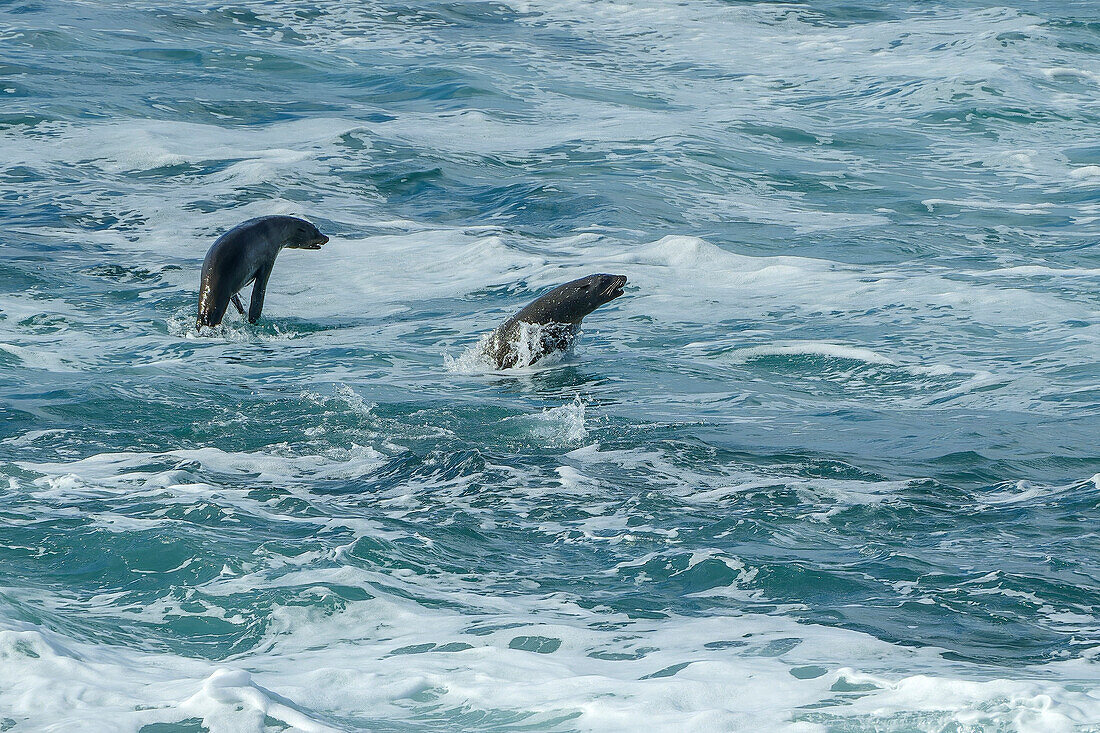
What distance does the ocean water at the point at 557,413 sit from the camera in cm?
503

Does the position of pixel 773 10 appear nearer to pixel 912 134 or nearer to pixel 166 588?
pixel 912 134

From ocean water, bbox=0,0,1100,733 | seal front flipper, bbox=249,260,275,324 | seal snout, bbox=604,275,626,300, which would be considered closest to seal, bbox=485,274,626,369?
seal snout, bbox=604,275,626,300

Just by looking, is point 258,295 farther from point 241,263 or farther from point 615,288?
point 615,288

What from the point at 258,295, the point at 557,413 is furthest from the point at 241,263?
the point at 557,413

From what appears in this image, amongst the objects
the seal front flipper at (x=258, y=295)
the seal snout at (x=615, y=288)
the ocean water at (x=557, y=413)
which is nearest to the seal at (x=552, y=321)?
the seal snout at (x=615, y=288)

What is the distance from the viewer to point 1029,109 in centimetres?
2269

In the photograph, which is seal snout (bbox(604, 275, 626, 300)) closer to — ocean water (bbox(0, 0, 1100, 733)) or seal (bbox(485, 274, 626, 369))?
seal (bbox(485, 274, 626, 369))

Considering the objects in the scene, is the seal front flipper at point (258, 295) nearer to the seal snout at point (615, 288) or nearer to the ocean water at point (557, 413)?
the ocean water at point (557, 413)

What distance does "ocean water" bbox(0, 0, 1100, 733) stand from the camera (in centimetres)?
503

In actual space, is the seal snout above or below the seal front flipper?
above

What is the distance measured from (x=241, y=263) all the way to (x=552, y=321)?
283 cm

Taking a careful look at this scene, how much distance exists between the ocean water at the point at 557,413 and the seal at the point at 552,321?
26 centimetres

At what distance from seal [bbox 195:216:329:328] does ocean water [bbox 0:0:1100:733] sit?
28cm

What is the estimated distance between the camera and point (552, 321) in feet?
36.6
